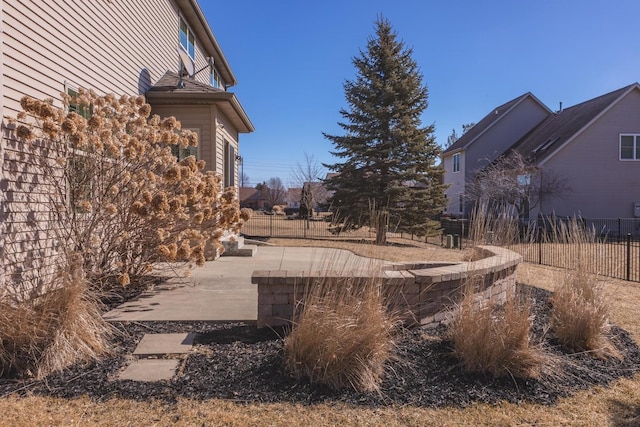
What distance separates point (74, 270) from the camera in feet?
13.0

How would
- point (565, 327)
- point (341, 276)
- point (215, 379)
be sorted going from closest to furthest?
point (215, 379), point (341, 276), point (565, 327)

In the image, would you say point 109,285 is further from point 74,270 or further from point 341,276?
point 341,276

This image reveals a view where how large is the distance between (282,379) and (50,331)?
1901 millimetres

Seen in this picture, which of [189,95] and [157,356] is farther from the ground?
[189,95]

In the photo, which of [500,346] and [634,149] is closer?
[500,346]

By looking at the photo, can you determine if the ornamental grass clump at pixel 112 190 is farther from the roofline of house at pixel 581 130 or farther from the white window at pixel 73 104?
the roofline of house at pixel 581 130

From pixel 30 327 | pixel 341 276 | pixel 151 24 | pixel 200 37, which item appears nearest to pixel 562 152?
pixel 200 37

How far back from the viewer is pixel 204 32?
1440 centimetres

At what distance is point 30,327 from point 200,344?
52.9 inches

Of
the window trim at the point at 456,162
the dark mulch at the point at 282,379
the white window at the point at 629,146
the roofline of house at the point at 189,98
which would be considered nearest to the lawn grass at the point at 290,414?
the dark mulch at the point at 282,379

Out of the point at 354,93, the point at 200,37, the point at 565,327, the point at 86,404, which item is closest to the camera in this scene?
the point at 86,404

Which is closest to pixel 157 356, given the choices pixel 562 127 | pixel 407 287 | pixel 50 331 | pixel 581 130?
pixel 50 331

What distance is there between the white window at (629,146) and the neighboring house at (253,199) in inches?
Result: 1979

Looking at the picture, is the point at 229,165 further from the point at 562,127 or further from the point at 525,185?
the point at 562,127
